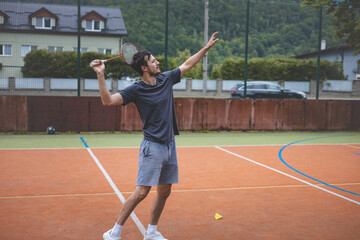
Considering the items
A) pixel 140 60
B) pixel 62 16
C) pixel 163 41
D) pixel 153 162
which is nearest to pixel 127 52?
pixel 140 60

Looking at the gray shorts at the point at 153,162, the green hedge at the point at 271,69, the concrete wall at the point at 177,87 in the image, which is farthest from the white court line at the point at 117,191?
the green hedge at the point at 271,69

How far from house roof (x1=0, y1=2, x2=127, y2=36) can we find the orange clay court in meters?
12.8

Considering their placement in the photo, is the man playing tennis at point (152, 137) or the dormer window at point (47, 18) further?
the dormer window at point (47, 18)

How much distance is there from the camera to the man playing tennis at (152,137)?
4.25 metres

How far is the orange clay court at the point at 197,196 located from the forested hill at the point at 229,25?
9448 mm

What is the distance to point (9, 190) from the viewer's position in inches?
Result: 271

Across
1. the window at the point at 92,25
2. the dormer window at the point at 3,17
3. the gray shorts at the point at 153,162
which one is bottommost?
the gray shorts at the point at 153,162

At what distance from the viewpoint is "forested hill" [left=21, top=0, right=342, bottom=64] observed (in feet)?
67.7

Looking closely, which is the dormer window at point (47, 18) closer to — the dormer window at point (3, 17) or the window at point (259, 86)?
the dormer window at point (3, 17)

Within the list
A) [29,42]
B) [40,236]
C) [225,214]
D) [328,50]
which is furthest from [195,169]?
[328,50]

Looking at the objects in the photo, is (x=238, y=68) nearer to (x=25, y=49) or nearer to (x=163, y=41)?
(x=163, y=41)

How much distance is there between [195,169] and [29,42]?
14.5 meters

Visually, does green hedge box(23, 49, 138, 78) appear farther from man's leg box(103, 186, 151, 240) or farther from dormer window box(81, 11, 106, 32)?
man's leg box(103, 186, 151, 240)

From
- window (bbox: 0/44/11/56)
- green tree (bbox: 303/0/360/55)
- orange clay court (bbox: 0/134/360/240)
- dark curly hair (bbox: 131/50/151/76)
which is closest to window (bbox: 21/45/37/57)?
window (bbox: 0/44/11/56)
